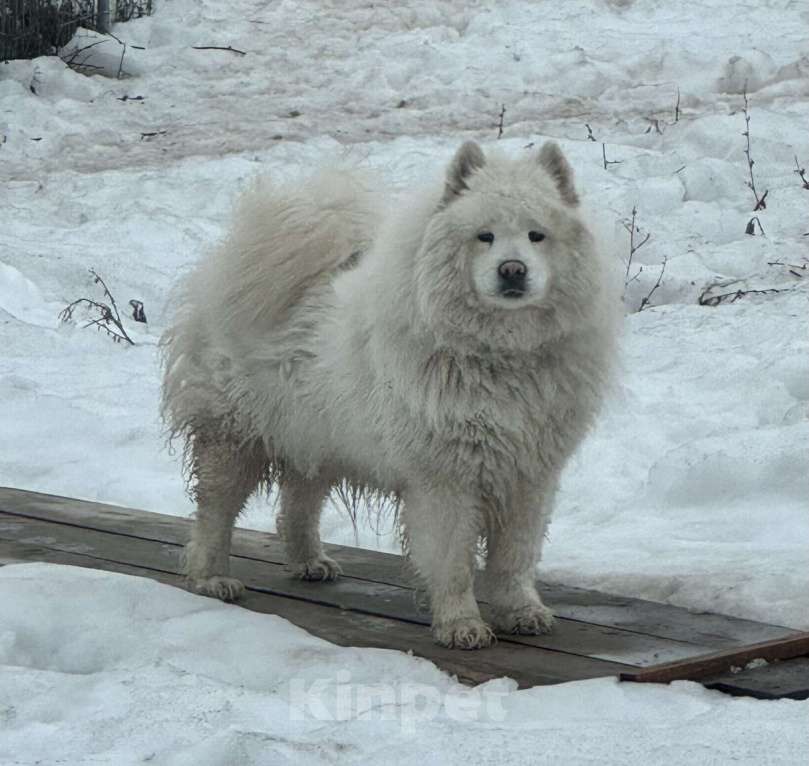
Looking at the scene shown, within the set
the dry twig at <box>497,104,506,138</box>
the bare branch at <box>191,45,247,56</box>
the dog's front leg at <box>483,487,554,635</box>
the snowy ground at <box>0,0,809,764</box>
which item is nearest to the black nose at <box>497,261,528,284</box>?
the snowy ground at <box>0,0,809,764</box>

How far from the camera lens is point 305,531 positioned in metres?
5.16

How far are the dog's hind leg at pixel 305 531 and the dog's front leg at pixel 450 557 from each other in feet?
2.98

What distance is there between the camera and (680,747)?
3.10m

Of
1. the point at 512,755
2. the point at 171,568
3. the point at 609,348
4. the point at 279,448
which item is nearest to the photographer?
the point at 512,755

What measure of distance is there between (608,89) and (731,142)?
1842 mm

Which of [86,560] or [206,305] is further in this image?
[86,560]

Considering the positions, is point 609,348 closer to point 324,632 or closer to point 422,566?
point 422,566

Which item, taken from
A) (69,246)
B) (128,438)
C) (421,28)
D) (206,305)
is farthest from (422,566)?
(421,28)

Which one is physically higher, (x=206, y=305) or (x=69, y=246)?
(x=206, y=305)

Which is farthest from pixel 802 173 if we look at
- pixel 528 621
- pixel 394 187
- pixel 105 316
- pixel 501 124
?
pixel 528 621

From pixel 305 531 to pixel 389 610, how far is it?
23.9 inches

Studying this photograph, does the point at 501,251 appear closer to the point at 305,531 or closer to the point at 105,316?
the point at 305,531

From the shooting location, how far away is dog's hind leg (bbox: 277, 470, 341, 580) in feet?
16.8

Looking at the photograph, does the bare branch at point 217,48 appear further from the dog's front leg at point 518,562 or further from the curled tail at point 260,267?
the dog's front leg at point 518,562
